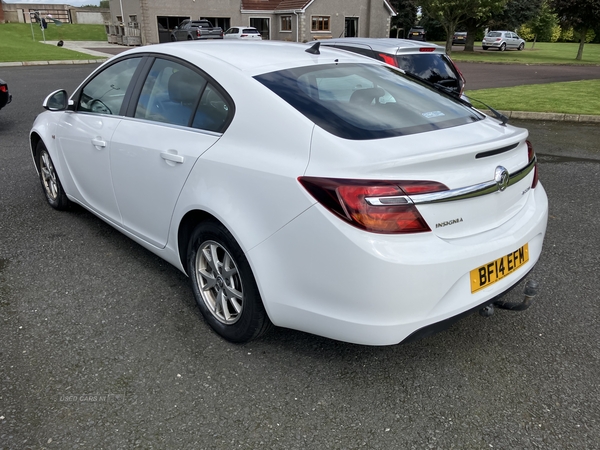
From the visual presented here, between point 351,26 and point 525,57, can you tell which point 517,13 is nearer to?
point 525,57

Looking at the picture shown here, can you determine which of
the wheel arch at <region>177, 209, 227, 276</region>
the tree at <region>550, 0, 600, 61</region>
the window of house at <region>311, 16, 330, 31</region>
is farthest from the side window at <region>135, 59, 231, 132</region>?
the window of house at <region>311, 16, 330, 31</region>

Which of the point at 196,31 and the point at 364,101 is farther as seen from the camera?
the point at 196,31

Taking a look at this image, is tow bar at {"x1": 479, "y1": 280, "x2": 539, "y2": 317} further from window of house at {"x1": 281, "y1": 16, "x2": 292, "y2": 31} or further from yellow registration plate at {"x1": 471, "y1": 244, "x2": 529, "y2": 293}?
window of house at {"x1": 281, "y1": 16, "x2": 292, "y2": 31}

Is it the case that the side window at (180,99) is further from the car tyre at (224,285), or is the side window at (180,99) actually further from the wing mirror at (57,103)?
the wing mirror at (57,103)

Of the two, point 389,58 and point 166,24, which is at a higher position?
point 389,58

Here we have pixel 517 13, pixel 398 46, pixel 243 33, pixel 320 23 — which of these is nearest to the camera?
pixel 398 46

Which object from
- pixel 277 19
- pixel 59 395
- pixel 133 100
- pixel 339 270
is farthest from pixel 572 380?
pixel 277 19

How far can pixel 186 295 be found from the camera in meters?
3.44

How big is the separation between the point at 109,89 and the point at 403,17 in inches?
2375

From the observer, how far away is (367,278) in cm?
216

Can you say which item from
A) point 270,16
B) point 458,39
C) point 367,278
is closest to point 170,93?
point 367,278

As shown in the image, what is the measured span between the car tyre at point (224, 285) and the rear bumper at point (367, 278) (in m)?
0.16

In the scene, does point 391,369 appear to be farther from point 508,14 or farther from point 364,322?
point 508,14

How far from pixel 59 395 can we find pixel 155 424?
0.55 meters
